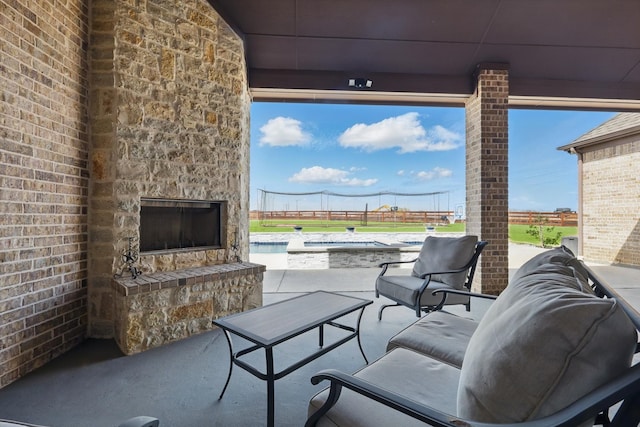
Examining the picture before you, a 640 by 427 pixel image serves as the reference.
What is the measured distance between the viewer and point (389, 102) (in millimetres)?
4539

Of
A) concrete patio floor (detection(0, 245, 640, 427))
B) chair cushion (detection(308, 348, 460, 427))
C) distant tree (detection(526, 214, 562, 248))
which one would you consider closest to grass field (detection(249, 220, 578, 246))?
distant tree (detection(526, 214, 562, 248))

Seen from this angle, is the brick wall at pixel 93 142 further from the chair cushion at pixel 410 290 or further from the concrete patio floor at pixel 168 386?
the chair cushion at pixel 410 290

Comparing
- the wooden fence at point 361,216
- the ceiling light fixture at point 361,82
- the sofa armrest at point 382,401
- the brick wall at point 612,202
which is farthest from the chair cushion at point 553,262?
the wooden fence at point 361,216

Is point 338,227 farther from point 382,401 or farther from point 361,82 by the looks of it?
point 382,401

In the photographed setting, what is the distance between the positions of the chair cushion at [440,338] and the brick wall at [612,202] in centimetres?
664

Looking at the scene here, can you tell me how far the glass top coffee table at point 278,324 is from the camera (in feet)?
5.02

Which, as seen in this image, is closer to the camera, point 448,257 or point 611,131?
point 448,257

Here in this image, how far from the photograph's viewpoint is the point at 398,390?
1167mm

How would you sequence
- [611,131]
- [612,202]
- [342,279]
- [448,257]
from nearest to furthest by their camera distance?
[448,257] → [342,279] → [611,131] → [612,202]

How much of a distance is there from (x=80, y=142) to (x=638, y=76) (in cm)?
679

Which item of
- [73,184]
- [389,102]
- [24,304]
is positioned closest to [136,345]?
[24,304]

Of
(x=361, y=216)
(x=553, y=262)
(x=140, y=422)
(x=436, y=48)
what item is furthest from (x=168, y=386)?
(x=361, y=216)

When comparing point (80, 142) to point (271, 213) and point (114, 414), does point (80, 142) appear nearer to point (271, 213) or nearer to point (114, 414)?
point (114, 414)

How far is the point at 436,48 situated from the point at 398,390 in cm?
395
